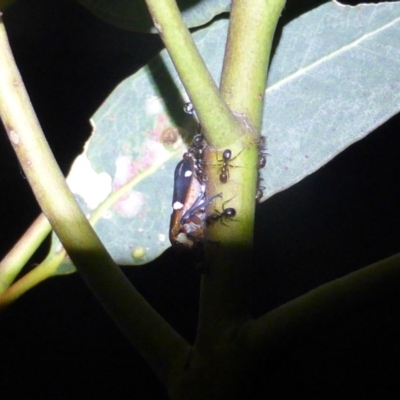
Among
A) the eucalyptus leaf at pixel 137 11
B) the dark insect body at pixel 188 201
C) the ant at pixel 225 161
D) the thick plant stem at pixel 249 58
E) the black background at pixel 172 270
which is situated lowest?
the black background at pixel 172 270

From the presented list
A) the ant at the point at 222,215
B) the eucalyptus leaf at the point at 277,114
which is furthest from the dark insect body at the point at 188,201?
the ant at the point at 222,215

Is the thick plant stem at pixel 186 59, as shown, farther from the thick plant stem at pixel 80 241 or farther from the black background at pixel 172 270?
the black background at pixel 172 270

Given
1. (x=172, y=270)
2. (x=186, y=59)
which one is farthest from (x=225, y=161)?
(x=172, y=270)

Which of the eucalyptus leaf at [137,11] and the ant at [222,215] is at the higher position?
the eucalyptus leaf at [137,11]

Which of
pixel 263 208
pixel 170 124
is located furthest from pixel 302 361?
pixel 170 124

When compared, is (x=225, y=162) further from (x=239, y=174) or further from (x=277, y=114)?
(x=277, y=114)

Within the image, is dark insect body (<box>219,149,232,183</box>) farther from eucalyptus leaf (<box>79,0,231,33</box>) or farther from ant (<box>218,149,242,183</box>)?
eucalyptus leaf (<box>79,0,231,33</box>)

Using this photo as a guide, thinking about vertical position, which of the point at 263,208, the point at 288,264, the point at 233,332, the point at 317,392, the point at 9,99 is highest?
the point at 9,99

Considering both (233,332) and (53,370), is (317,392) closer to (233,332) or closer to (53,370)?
(53,370)
